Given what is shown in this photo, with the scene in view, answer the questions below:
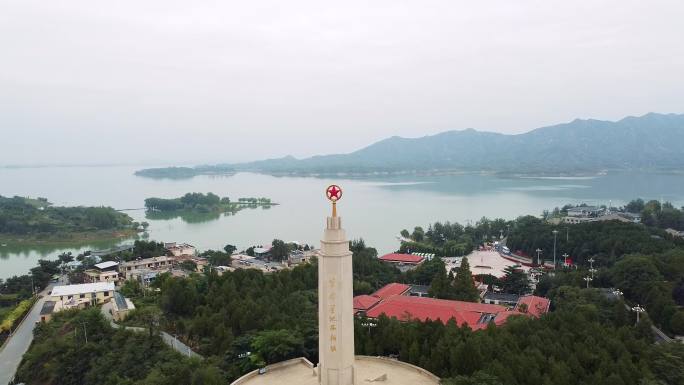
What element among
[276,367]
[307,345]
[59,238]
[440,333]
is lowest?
[59,238]

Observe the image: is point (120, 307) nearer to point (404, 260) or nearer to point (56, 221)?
point (404, 260)

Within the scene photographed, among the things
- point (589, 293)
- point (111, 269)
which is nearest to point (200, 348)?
point (589, 293)

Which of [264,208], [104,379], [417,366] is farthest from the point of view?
[264,208]

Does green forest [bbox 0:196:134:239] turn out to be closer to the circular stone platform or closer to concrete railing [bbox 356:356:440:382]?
the circular stone platform

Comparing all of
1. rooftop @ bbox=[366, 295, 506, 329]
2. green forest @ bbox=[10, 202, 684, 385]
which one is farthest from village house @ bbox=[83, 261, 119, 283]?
rooftop @ bbox=[366, 295, 506, 329]

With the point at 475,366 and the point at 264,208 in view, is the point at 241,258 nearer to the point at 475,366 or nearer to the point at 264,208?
the point at 475,366

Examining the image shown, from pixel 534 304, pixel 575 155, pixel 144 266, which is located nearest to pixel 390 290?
pixel 534 304
